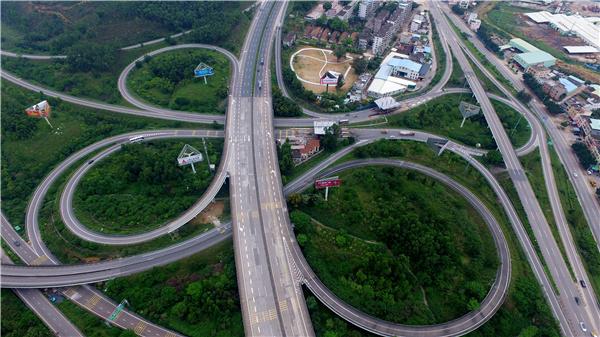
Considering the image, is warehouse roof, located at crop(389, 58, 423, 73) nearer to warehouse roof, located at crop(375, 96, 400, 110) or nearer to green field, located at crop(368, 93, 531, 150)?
green field, located at crop(368, 93, 531, 150)

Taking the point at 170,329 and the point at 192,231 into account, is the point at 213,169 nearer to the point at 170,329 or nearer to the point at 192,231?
the point at 192,231

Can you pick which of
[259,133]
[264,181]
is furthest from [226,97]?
[264,181]

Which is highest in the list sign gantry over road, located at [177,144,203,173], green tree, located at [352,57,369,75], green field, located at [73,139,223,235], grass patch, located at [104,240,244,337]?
green tree, located at [352,57,369,75]

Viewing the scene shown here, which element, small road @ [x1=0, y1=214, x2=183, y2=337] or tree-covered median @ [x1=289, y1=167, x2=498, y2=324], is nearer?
small road @ [x1=0, y1=214, x2=183, y2=337]

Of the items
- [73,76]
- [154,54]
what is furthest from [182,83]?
[73,76]

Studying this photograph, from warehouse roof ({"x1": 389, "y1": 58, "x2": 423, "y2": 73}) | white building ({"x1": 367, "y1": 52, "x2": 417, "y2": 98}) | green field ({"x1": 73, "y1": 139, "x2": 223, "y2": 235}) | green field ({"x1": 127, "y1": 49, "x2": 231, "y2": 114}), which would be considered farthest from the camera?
warehouse roof ({"x1": 389, "y1": 58, "x2": 423, "y2": 73})

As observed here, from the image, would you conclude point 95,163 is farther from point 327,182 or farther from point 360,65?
point 360,65

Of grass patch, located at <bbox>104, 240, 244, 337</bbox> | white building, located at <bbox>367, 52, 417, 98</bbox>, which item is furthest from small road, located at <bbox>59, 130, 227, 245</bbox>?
white building, located at <bbox>367, 52, 417, 98</bbox>

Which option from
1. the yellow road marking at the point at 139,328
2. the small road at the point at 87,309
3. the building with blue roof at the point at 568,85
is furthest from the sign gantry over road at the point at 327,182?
the building with blue roof at the point at 568,85
